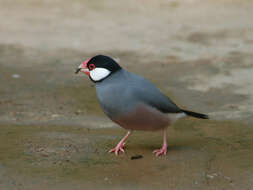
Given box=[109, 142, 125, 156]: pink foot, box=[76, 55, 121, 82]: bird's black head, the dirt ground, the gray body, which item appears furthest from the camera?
box=[109, 142, 125, 156]: pink foot

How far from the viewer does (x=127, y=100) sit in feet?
17.2

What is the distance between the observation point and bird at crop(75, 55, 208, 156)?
526 centimetres

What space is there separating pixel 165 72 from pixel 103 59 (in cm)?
370

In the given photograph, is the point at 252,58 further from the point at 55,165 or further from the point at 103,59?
the point at 55,165

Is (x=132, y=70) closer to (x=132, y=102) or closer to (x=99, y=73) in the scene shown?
(x=99, y=73)

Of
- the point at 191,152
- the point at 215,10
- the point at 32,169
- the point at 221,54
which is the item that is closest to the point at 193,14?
the point at 215,10

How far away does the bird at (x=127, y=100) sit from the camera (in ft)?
17.3

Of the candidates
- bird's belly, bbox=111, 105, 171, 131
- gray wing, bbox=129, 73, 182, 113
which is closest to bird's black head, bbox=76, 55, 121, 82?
gray wing, bbox=129, 73, 182, 113

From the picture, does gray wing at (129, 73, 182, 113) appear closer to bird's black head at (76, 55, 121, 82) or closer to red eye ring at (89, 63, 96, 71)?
bird's black head at (76, 55, 121, 82)

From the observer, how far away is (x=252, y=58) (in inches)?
374

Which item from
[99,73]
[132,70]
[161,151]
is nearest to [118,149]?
[161,151]

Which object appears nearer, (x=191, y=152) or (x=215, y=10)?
(x=191, y=152)

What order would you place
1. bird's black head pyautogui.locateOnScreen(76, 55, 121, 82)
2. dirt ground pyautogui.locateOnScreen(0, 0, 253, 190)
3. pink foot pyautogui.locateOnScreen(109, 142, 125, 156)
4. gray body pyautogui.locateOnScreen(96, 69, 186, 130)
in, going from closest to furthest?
dirt ground pyautogui.locateOnScreen(0, 0, 253, 190) → gray body pyautogui.locateOnScreen(96, 69, 186, 130) → bird's black head pyautogui.locateOnScreen(76, 55, 121, 82) → pink foot pyautogui.locateOnScreen(109, 142, 125, 156)

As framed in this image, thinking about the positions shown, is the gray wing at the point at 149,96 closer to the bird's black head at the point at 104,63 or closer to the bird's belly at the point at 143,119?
the bird's belly at the point at 143,119
